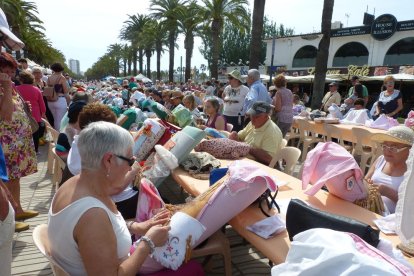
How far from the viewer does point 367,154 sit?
6012 mm

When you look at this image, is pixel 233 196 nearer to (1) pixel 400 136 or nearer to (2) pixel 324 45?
(1) pixel 400 136

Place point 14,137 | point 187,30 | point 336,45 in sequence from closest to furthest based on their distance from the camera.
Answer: point 14,137
point 187,30
point 336,45

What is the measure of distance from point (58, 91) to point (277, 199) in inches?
248

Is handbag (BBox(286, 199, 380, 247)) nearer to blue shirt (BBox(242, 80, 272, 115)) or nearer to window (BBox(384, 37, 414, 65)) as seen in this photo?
blue shirt (BBox(242, 80, 272, 115))

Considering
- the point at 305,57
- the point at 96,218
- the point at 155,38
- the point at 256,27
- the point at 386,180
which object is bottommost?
the point at 386,180

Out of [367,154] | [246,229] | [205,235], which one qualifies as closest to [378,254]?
[246,229]

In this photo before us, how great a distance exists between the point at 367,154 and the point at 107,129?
5622 millimetres

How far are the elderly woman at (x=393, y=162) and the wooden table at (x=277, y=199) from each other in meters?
0.48

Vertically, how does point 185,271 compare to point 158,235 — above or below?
below

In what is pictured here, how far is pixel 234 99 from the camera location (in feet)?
21.4

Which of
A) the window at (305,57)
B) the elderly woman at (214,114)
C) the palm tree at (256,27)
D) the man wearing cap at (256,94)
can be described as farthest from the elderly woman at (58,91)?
the window at (305,57)

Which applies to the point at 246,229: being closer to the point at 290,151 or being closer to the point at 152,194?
the point at 152,194

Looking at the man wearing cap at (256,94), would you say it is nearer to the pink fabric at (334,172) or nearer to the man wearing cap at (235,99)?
the man wearing cap at (235,99)

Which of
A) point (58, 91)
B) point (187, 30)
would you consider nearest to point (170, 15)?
point (187, 30)
